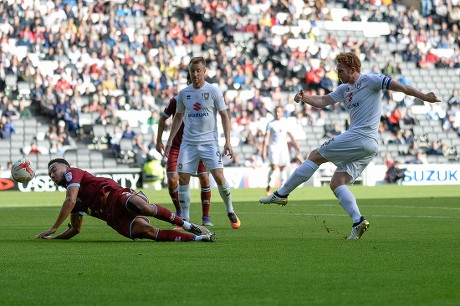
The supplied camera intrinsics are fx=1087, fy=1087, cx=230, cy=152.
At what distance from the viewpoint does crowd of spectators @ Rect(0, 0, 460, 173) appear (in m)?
36.2

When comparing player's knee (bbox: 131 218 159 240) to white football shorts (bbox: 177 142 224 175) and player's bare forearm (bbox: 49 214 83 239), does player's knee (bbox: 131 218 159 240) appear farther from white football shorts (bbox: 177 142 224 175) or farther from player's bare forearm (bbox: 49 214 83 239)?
white football shorts (bbox: 177 142 224 175)

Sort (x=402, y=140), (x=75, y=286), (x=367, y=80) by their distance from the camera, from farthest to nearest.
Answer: (x=402, y=140)
(x=367, y=80)
(x=75, y=286)

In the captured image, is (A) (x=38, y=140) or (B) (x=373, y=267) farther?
(A) (x=38, y=140)

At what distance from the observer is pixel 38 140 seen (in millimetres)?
34969

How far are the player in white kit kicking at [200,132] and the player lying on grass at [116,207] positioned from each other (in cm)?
328

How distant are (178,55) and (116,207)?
1143 inches

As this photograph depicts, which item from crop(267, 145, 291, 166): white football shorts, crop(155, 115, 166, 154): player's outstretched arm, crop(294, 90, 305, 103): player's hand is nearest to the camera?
crop(294, 90, 305, 103): player's hand

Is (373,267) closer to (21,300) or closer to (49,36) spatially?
(21,300)

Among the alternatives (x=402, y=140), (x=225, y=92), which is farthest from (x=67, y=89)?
(x=402, y=140)

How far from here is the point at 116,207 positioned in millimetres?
11875

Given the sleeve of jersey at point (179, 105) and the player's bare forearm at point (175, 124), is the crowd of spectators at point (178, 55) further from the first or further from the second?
the sleeve of jersey at point (179, 105)

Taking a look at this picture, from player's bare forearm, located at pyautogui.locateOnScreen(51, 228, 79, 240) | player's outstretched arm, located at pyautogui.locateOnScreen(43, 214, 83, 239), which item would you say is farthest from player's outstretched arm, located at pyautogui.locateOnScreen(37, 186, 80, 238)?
player's bare forearm, located at pyautogui.locateOnScreen(51, 228, 79, 240)

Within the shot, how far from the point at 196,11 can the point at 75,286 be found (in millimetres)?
35434

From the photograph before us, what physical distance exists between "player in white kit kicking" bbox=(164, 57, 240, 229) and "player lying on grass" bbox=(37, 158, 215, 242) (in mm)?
3284
